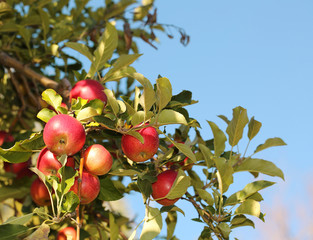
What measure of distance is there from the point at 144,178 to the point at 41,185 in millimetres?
573

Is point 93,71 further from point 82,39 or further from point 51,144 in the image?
point 82,39

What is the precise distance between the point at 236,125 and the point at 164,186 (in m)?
0.33

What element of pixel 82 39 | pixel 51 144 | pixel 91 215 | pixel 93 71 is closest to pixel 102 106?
pixel 51 144

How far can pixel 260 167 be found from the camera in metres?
1.38

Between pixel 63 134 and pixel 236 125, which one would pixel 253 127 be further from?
pixel 63 134

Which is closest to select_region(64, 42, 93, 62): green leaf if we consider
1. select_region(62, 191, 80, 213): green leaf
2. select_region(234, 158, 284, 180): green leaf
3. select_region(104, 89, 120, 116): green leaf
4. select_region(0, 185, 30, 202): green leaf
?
select_region(104, 89, 120, 116): green leaf

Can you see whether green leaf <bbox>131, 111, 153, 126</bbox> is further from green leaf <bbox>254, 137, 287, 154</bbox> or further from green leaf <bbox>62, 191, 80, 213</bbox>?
green leaf <bbox>254, 137, 287, 154</bbox>

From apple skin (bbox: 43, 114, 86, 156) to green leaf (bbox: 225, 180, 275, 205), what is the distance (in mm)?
548

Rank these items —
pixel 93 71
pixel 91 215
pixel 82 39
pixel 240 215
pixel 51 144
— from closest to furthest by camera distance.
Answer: pixel 51 144, pixel 240 215, pixel 93 71, pixel 91 215, pixel 82 39

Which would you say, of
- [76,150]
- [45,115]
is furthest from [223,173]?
[45,115]

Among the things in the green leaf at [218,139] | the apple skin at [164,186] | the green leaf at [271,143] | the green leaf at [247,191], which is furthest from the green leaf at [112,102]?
the green leaf at [271,143]

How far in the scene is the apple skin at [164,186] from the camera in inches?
49.1

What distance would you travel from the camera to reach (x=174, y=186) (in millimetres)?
1179

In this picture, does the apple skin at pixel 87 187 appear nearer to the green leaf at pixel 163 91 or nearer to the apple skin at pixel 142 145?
the apple skin at pixel 142 145
